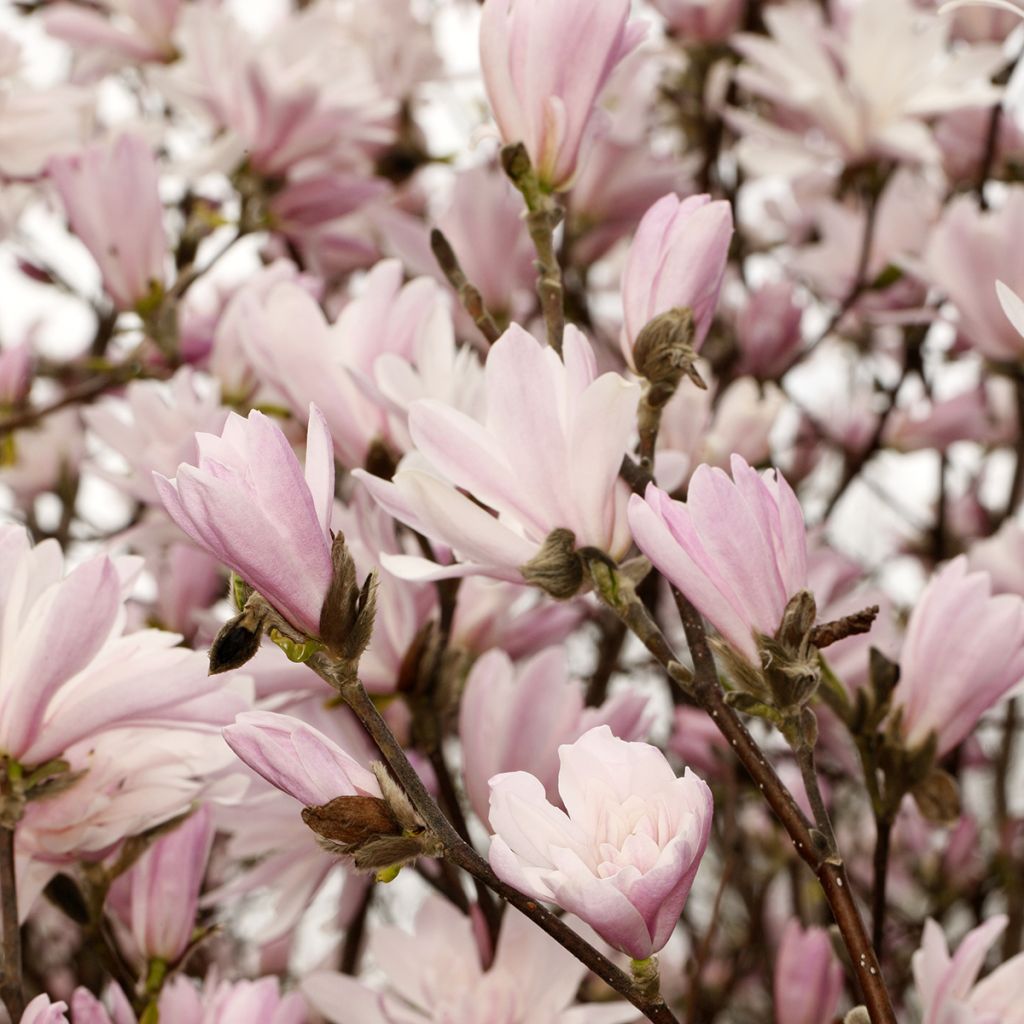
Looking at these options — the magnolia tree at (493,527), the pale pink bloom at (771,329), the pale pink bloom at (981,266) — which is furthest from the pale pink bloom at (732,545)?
the pale pink bloom at (771,329)

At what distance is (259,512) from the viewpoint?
338mm

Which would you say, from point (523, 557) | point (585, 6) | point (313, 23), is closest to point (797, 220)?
point (313, 23)

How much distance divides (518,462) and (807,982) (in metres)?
0.26

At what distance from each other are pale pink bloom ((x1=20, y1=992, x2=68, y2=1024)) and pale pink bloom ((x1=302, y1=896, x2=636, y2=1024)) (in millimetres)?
126

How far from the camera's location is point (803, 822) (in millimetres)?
368

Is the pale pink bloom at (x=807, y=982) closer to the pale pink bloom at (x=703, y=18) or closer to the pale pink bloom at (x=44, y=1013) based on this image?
the pale pink bloom at (x=44, y=1013)

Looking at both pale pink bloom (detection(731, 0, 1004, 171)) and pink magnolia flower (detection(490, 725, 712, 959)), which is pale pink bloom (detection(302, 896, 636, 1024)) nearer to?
pink magnolia flower (detection(490, 725, 712, 959))

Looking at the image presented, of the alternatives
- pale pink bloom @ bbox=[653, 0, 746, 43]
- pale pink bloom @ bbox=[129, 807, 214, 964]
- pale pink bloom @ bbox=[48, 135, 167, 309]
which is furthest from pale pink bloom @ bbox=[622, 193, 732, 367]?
pale pink bloom @ bbox=[653, 0, 746, 43]

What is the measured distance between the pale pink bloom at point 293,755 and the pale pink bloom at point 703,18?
724 millimetres

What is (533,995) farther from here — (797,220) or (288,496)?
(797,220)

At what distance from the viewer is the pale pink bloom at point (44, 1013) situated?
34 cm

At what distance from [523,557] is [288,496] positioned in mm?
84

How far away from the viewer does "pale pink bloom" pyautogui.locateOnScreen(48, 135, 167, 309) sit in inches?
26.2

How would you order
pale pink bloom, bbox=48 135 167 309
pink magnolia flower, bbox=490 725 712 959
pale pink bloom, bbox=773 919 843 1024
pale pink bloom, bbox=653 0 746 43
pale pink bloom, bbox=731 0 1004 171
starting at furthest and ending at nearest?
pale pink bloom, bbox=653 0 746 43, pale pink bloom, bbox=731 0 1004 171, pale pink bloom, bbox=48 135 167 309, pale pink bloom, bbox=773 919 843 1024, pink magnolia flower, bbox=490 725 712 959
